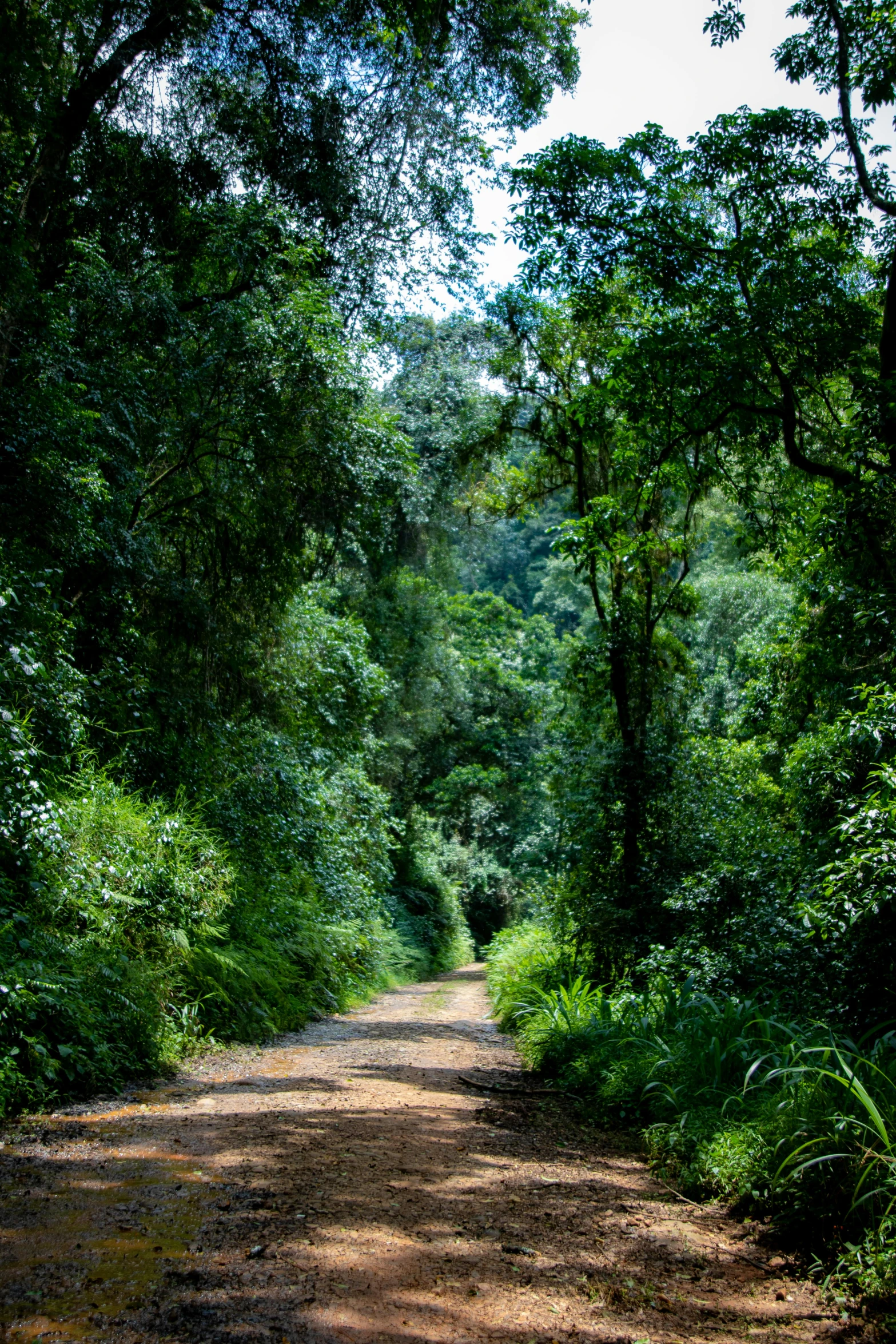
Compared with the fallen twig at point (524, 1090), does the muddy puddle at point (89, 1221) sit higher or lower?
higher

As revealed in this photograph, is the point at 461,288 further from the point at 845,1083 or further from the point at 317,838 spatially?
the point at 845,1083

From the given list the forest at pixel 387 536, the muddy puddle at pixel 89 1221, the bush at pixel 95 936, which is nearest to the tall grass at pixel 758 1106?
the forest at pixel 387 536

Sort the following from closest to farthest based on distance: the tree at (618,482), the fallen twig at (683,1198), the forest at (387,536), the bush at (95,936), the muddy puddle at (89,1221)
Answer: the muddy puddle at (89,1221) → the fallen twig at (683,1198) → the bush at (95,936) → the forest at (387,536) → the tree at (618,482)

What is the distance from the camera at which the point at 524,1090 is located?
6.51 m

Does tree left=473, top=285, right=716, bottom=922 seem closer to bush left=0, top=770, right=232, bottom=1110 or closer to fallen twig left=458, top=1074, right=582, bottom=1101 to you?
fallen twig left=458, top=1074, right=582, bottom=1101

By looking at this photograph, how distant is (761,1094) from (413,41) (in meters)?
12.3

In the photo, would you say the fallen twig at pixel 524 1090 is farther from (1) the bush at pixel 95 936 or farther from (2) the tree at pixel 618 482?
(2) the tree at pixel 618 482

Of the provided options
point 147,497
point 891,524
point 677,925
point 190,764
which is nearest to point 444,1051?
point 677,925

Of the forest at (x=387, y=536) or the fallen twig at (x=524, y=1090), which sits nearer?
the forest at (x=387, y=536)

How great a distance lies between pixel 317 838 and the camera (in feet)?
43.7

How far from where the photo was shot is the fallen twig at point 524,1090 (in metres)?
6.36

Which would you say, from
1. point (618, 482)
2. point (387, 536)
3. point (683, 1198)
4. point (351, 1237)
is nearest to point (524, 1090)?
point (683, 1198)

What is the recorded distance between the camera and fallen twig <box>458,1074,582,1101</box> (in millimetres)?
6355

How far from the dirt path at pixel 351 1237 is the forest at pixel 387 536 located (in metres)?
0.41
